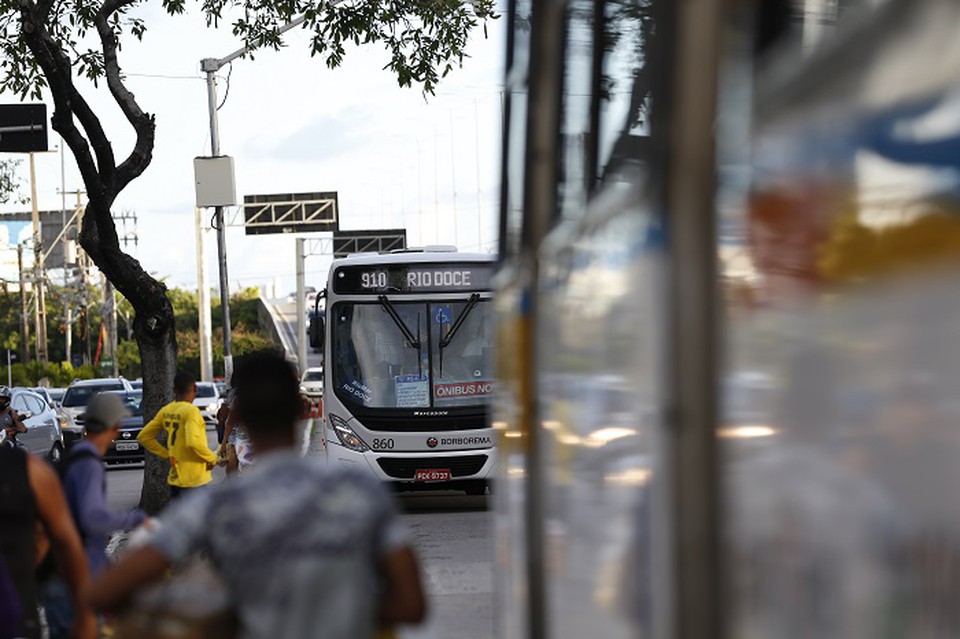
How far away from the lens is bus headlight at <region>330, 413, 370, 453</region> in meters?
18.6

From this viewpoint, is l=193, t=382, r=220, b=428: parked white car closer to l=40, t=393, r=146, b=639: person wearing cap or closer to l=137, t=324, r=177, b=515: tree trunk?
l=137, t=324, r=177, b=515: tree trunk

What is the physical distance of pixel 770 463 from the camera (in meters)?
2.61

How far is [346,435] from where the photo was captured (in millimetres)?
18719

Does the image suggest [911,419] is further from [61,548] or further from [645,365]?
[61,548]

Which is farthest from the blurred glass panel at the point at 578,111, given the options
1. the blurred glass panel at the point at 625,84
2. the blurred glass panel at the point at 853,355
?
the blurred glass panel at the point at 853,355

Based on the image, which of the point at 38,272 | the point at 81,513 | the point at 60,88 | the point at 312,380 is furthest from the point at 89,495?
the point at 38,272

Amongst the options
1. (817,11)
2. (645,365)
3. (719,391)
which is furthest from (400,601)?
(817,11)

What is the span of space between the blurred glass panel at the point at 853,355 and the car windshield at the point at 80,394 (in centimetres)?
3339

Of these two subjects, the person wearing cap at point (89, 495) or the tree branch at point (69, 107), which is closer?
the person wearing cap at point (89, 495)

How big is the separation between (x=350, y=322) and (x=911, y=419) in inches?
662

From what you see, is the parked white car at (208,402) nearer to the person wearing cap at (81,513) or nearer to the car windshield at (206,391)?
the car windshield at (206,391)

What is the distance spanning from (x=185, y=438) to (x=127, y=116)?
7.91 meters

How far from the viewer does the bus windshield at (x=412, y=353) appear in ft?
61.7

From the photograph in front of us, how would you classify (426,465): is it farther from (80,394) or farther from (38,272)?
(38,272)
